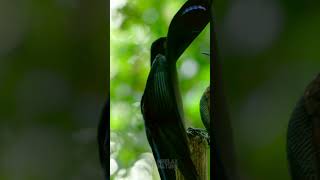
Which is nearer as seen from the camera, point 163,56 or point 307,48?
point 307,48

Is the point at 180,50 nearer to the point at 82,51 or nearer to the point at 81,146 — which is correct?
the point at 82,51

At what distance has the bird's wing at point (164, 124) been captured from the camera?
227 cm

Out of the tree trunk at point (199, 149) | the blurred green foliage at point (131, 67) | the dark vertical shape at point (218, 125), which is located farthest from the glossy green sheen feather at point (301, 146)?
the blurred green foliage at point (131, 67)

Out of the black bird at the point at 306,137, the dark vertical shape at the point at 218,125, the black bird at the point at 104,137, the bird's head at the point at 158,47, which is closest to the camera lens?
the black bird at the point at 306,137

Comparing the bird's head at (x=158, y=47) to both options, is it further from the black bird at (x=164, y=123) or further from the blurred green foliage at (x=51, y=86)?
the blurred green foliage at (x=51, y=86)

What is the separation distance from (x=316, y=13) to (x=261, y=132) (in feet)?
1.80

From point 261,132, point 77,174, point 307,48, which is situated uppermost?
point 307,48

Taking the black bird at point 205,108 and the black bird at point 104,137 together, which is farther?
the black bird at point 104,137

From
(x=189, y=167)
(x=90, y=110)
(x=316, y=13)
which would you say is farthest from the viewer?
(x=90, y=110)

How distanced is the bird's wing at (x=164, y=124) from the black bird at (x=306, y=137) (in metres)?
0.45

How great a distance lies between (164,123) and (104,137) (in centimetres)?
33

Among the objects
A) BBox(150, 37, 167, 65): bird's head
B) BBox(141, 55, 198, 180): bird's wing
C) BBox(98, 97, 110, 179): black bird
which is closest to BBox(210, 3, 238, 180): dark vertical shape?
BBox(141, 55, 198, 180): bird's wing

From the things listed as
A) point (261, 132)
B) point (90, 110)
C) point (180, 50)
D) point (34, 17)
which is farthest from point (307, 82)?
point (34, 17)

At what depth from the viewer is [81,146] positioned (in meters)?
2.50
